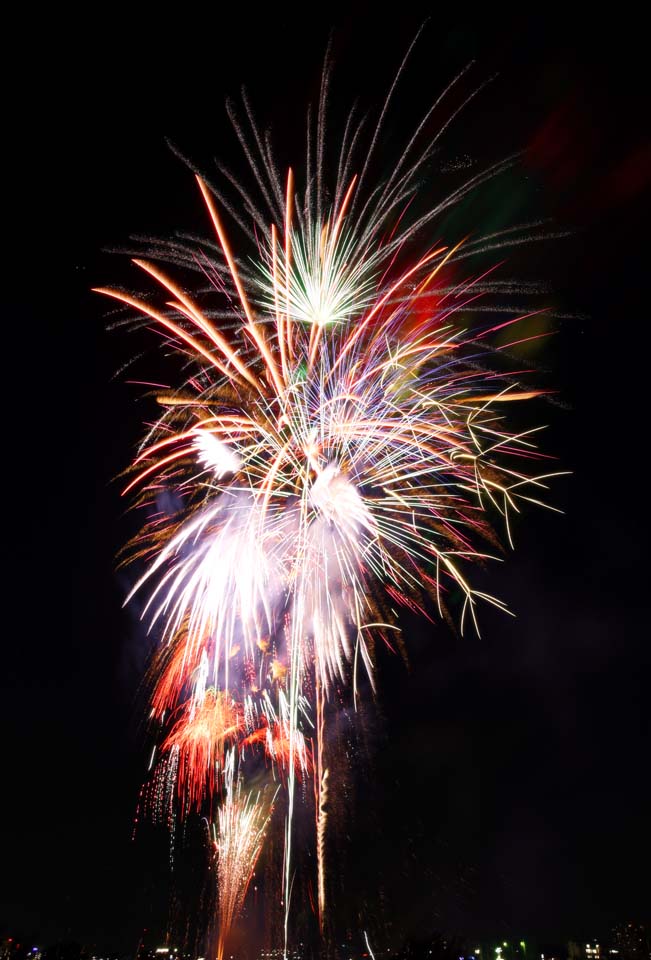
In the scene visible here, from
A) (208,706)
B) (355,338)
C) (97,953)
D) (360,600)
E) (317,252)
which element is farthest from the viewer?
(97,953)

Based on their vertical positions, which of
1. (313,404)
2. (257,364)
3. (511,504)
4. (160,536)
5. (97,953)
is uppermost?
(257,364)

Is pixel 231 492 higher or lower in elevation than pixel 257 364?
lower

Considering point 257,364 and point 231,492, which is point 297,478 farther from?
point 257,364

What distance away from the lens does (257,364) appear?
10820mm

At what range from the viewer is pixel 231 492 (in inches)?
453

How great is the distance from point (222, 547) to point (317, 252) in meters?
5.10

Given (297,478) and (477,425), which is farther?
(297,478)

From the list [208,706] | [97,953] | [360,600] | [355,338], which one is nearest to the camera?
[355,338]

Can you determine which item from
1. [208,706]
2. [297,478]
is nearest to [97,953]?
[208,706]

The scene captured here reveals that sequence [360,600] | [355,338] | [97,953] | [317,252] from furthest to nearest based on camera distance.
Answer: [97,953]
[360,600]
[355,338]
[317,252]

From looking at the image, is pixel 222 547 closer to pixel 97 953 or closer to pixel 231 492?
pixel 231 492

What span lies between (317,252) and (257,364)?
6.87 ft

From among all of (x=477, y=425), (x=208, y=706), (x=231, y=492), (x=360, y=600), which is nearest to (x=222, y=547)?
(x=231, y=492)

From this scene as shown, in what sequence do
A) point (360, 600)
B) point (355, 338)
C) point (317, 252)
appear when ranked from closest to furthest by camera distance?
point (317, 252), point (355, 338), point (360, 600)
